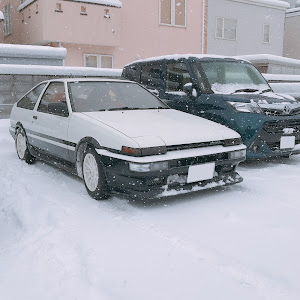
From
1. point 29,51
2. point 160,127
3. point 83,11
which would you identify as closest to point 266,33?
point 83,11

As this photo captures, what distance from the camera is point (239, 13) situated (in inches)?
838

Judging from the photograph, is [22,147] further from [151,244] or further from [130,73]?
[151,244]

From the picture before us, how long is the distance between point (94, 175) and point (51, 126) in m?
1.27

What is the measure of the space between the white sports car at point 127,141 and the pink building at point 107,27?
10.1m

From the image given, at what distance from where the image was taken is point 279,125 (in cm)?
549

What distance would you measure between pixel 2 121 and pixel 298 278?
779cm

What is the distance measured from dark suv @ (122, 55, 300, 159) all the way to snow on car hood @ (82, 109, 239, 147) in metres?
0.84

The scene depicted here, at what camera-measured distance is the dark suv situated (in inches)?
213

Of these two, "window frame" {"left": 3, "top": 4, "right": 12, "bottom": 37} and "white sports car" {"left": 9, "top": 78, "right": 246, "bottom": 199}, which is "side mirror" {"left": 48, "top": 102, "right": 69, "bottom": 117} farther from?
"window frame" {"left": 3, "top": 4, "right": 12, "bottom": 37}

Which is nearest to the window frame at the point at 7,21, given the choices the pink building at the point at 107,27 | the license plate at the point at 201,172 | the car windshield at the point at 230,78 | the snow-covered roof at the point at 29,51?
the pink building at the point at 107,27

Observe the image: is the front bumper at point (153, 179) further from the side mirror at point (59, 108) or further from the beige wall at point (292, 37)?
the beige wall at point (292, 37)

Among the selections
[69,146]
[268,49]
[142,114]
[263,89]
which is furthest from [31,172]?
[268,49]

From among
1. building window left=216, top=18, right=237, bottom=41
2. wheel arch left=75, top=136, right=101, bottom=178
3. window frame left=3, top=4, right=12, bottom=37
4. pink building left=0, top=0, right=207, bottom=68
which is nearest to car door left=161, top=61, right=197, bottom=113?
wheel arch left=75, top=136, right=101, bottom=178

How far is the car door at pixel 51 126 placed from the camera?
488cm
